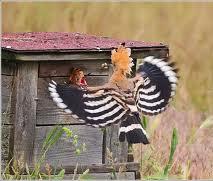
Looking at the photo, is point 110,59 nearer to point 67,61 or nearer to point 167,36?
point 67,61

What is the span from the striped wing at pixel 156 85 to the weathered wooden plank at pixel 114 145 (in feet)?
1.08

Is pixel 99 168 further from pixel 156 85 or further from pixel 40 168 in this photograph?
pixel 156 85

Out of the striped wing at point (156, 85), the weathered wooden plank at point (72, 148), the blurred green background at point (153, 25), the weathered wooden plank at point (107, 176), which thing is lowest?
the weathered wooden plank at point (107, 176)

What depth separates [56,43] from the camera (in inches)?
175

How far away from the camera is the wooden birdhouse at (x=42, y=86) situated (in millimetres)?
4274

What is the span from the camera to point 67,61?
170 inches

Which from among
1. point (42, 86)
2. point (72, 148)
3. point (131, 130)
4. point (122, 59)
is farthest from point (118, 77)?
point (72, 148)

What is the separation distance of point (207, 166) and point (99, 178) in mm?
828

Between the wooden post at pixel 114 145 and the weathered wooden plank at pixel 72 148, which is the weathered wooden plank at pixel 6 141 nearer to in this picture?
the weathered wooden plank at pixel 72 148

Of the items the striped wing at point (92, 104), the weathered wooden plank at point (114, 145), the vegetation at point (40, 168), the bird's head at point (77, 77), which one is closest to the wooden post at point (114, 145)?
the weathered wooden plank at point (114, 145)

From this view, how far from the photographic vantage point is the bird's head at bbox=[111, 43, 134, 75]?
162 inches

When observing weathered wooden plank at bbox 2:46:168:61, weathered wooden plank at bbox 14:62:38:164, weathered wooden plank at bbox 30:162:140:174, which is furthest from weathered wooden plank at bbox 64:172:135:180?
weathered wooden plank at bbox 2:46:168:61

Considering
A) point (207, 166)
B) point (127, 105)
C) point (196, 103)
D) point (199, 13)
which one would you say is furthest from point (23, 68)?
point (199, 13)

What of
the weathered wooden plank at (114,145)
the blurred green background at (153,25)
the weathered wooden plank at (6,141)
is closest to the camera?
the weathered wooden plank at (6,141)
